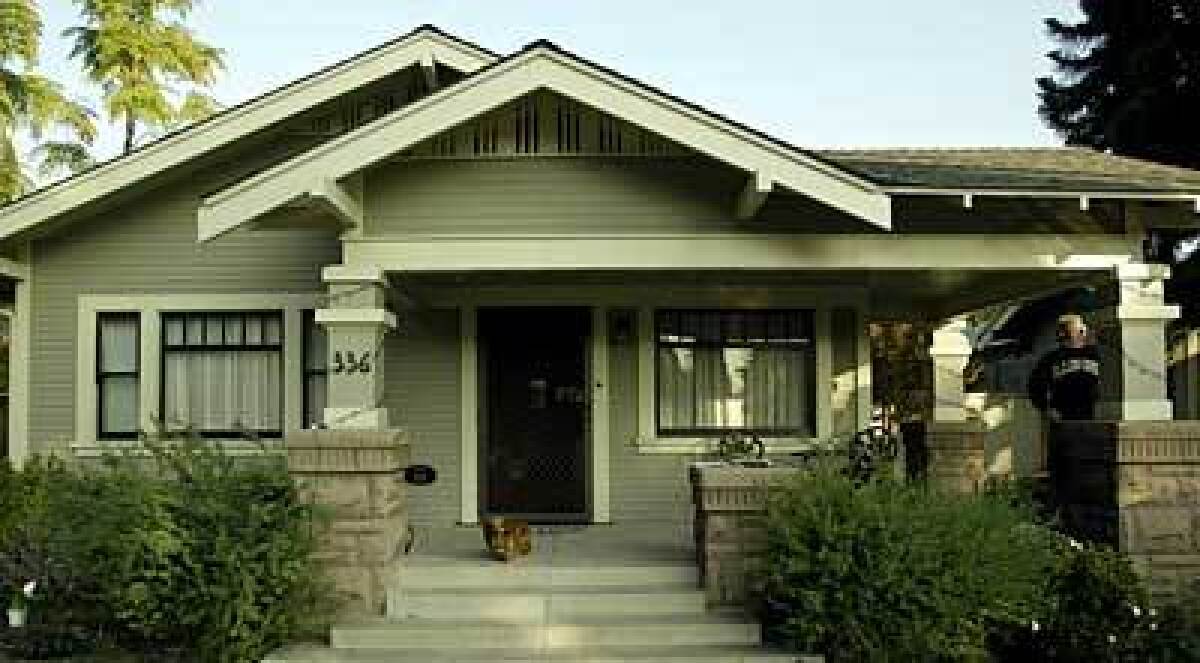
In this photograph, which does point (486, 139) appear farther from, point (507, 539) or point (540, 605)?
point (540, 605)

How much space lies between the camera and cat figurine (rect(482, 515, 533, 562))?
33.3 ft

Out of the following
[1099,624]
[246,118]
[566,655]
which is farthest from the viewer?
[246,118]

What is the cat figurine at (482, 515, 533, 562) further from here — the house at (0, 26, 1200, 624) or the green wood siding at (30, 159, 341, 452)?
the green wood siding at (30, 159, 341, 452)

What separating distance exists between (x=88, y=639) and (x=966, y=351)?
876 centimetres

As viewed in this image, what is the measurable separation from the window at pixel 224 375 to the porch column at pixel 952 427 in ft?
21.3

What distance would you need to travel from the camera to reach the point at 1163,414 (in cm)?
1013

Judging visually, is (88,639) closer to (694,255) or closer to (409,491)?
(409,491)

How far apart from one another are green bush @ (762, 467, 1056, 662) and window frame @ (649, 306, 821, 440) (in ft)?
14.0

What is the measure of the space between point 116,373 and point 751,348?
20.5ft

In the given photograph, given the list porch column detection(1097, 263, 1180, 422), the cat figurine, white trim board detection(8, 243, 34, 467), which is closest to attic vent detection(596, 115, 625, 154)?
the cat figurine

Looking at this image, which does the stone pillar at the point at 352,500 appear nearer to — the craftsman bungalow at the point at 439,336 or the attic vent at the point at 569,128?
the craftsman bungalow at the point at 439,336

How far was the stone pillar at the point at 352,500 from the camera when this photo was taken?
9.45 meters

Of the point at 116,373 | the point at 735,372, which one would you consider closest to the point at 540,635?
the point at 735,372

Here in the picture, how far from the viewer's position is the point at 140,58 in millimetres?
27656
